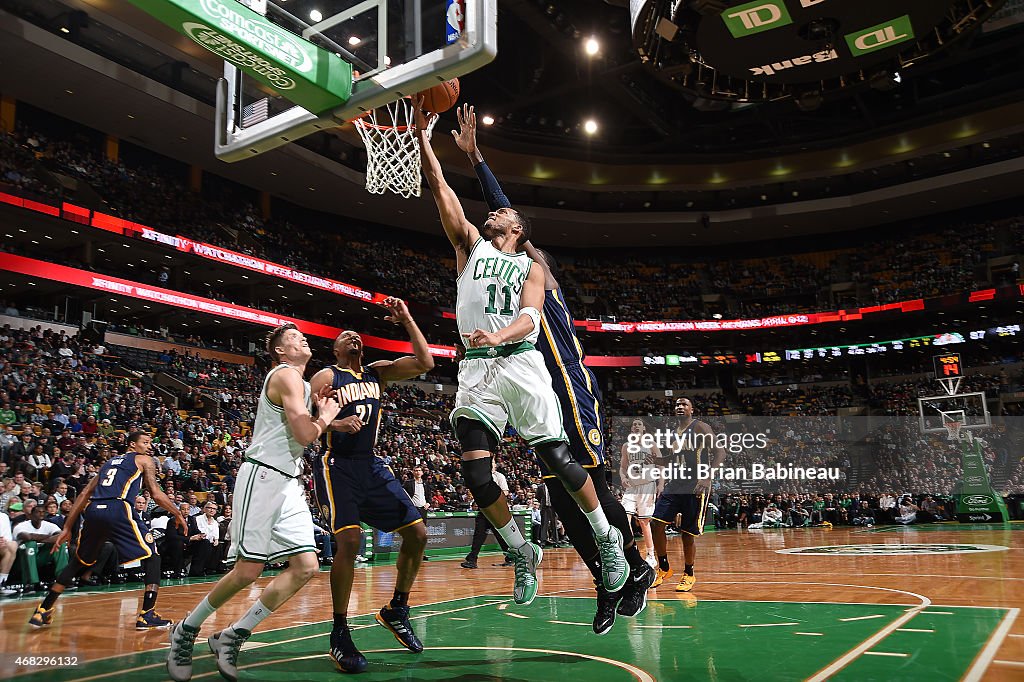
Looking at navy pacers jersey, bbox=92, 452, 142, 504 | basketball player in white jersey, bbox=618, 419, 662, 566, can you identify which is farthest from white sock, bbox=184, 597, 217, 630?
basketball player in white jersey, bbox=618, 419, 662, 566

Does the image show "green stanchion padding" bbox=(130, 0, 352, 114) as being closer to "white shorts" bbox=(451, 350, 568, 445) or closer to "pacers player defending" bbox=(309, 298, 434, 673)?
"pacers player defending" bbox=(309, 298, 434, 673)

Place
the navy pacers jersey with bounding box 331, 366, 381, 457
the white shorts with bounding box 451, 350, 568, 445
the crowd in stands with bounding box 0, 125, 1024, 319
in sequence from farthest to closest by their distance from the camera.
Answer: the crowd in stands with bounding box 0, 125, 1024, 319
the navy pacers jersey with bounding box 331, 366, 381, 457
the white shorts with bounding box 451, 350, 568, 445

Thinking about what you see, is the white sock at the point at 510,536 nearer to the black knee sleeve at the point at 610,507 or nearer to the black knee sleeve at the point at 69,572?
the black knee sleeve at the point at 610,507

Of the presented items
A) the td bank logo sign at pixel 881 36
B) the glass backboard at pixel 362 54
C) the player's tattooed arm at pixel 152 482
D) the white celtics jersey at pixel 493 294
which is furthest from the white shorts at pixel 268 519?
the td bank logo sign at pixel 881 36

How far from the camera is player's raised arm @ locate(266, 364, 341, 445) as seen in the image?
14.7ft

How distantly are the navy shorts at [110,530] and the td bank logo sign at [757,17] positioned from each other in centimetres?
933

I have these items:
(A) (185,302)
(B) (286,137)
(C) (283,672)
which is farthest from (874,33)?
(A) (185,302)

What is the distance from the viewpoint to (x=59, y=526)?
10.6 metres

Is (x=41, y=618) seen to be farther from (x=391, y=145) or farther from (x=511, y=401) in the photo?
(x=391, y=145)

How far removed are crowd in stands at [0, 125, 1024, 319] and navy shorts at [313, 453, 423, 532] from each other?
63.5 feet

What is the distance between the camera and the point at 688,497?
28.1 ft

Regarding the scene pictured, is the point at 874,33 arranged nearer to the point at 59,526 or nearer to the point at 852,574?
the point at 852,574

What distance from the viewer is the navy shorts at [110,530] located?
7258mm

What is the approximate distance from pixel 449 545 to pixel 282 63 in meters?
14.5
